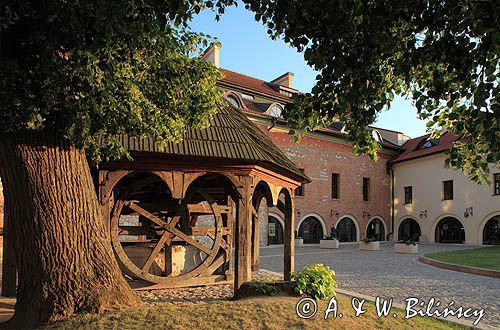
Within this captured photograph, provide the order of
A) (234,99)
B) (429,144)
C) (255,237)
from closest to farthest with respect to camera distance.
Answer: (255,237), (234,99), (429,144)

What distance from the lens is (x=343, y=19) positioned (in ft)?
14.7

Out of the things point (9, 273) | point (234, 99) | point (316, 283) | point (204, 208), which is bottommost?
point (9, 273)

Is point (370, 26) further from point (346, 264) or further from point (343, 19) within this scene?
point (346, 264)

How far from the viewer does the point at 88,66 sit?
16.7 feet

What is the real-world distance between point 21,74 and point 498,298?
9213mm

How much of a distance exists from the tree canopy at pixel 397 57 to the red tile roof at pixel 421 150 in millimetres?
25765

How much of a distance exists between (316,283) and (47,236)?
3742 millimetres

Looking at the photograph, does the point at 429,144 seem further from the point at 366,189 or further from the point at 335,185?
the point at 335,185

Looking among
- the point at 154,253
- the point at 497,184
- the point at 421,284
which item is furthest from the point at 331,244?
the point at 154,253

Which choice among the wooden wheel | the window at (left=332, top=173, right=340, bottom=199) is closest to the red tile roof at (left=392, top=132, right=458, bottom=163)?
the window at (left=332, top=173, right=340, bottom=199)

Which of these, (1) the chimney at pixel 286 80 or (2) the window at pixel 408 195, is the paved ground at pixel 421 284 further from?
(1) the chimney at pixel 286 80

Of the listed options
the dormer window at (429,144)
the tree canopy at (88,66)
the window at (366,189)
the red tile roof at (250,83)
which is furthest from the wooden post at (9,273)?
the dormer window at (429,144)

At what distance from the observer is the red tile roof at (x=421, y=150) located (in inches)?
1178

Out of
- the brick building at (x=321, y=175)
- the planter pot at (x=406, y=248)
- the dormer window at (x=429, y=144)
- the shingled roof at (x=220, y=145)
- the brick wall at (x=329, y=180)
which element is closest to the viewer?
the shingled roof at (x=220, y=145)
